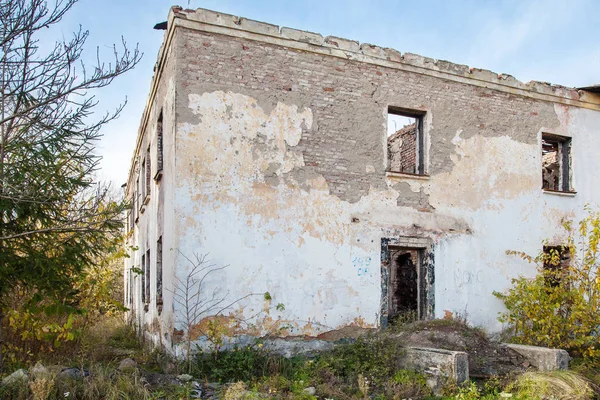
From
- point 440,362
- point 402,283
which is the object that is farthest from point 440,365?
point 402,283

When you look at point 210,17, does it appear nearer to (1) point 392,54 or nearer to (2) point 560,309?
(1) point 392,54

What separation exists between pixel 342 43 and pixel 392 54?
3.53 ft

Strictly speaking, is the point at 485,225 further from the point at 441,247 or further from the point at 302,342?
the point at 302,342

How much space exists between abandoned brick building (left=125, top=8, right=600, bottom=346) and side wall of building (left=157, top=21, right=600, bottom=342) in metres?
0.03

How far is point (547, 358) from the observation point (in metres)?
8.52

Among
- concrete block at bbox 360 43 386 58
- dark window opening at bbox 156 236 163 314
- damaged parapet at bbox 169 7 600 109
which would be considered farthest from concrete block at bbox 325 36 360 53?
dark window opening at bbox 156 236 163 314

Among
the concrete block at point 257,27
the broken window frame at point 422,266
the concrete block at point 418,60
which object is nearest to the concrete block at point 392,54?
the concrete block at point 418,60

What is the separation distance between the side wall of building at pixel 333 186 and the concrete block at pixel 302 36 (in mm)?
251

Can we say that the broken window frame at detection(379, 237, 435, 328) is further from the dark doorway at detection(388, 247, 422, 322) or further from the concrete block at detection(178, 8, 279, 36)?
the concrete block at detection(178, 8, 279, 36)

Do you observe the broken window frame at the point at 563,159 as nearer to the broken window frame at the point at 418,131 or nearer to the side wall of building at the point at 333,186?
the side wall of building at the point at 333,186

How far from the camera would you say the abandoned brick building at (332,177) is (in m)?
9.37

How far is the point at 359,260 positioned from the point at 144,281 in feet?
21.1

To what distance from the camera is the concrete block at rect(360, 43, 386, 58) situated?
1073 cm

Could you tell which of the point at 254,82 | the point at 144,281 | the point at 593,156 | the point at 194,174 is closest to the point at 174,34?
the point at 254,82
